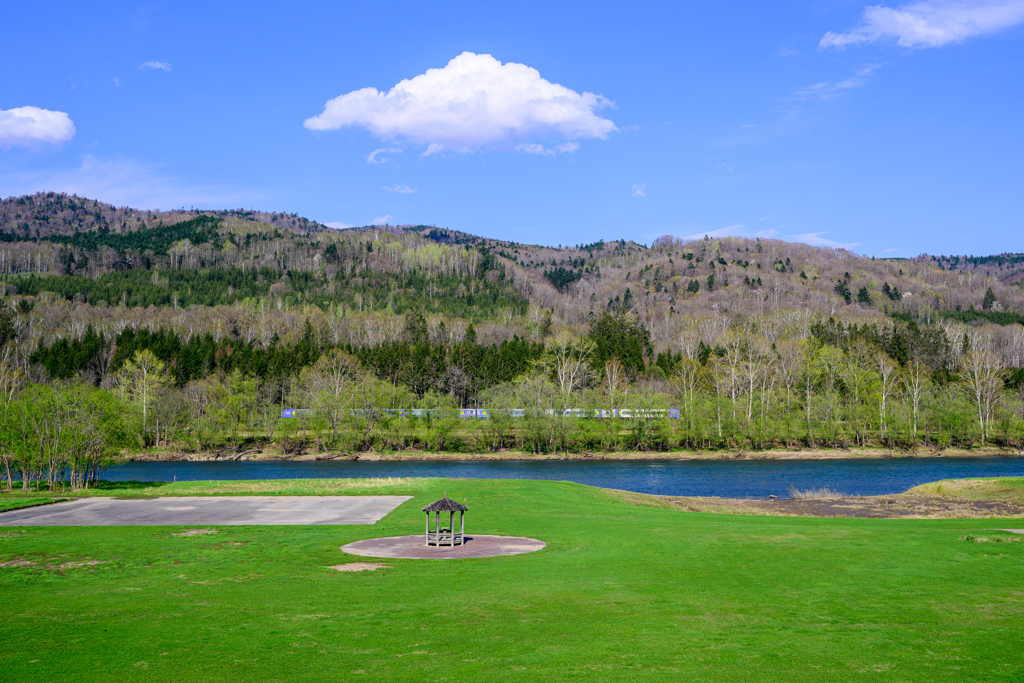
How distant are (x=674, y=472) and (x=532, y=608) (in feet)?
200

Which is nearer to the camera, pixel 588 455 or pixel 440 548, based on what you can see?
pixel 440 548

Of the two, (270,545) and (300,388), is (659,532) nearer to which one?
(270,545)

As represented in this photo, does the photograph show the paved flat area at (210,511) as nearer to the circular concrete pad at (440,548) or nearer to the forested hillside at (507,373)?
the circular concrete pad at (440,548)

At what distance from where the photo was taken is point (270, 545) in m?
22.7

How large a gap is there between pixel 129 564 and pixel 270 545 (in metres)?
4.32

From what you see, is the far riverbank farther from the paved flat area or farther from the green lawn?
the green lawn

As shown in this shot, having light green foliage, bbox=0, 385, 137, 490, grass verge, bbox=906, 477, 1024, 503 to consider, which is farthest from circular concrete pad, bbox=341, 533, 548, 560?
grass verge, bbox=906, 477, 1024, 503

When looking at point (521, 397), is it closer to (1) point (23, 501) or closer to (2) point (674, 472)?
(2) point (674, 472)

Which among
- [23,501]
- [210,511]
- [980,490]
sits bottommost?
[980,490]

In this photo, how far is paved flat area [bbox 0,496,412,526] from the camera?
93.1ft

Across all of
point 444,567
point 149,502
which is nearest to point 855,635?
point 444,567

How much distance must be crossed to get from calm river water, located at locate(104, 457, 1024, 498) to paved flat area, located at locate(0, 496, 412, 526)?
26661mm

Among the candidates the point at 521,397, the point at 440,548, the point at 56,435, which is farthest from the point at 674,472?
the point at 56,435

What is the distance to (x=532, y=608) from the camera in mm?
14391
